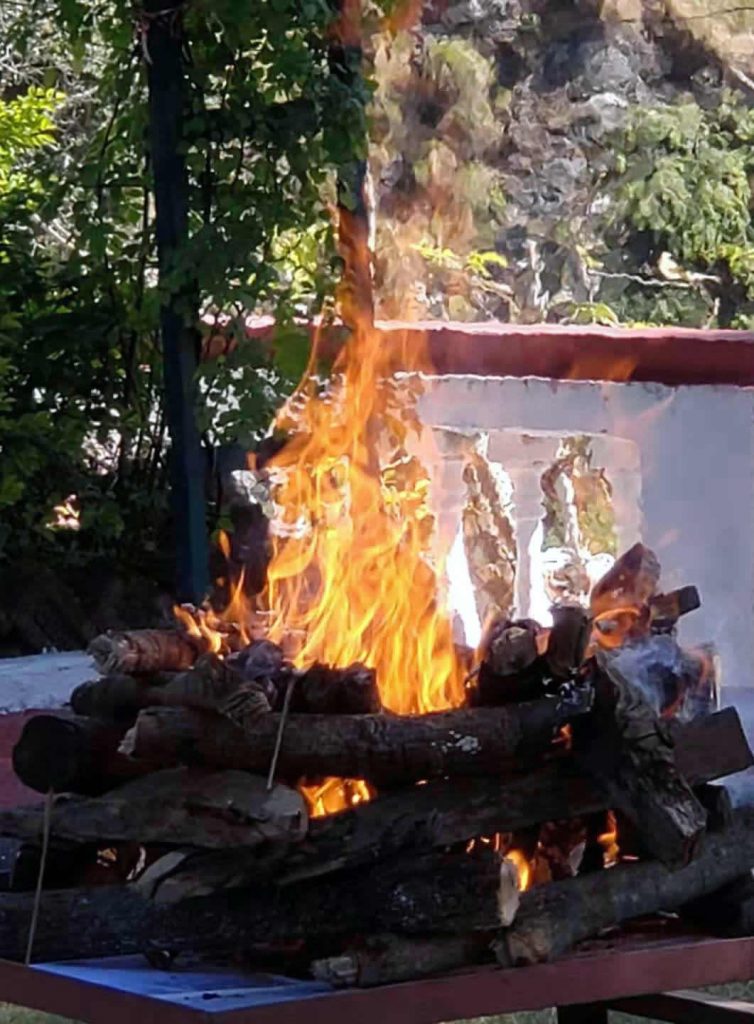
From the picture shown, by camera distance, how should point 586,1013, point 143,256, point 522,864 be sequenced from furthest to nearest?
point 143,256, point 586,1013, point 522,864

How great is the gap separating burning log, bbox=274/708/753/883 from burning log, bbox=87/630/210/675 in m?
Result: 0.34

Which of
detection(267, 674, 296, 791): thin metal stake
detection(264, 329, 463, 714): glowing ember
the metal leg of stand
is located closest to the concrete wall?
detection(264, 329, 463, 714): glowing ember

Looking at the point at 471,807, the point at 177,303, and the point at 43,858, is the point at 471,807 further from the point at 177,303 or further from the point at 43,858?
the point at 177,303

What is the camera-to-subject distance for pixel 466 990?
2268mm

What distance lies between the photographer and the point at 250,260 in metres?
4.92

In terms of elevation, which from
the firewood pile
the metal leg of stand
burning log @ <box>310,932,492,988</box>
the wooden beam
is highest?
the firewood pile

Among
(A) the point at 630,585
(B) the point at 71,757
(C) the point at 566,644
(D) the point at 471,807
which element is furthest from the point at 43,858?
(A) the point at 630,585

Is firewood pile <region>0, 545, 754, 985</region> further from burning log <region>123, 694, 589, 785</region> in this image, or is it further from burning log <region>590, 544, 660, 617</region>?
burning log <region>590, 544, 660, 617</region>

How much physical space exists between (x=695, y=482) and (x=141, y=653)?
2180mm

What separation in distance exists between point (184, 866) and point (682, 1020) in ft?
3.33

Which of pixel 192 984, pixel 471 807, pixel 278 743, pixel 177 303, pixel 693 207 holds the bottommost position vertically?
pixel 192 984

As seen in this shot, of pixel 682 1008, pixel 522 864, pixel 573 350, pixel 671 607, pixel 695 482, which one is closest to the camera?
pixel 522 864

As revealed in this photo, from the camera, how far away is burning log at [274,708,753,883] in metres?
2.36

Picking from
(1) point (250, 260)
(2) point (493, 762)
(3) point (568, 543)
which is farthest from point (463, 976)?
(3) point (568, 543)
